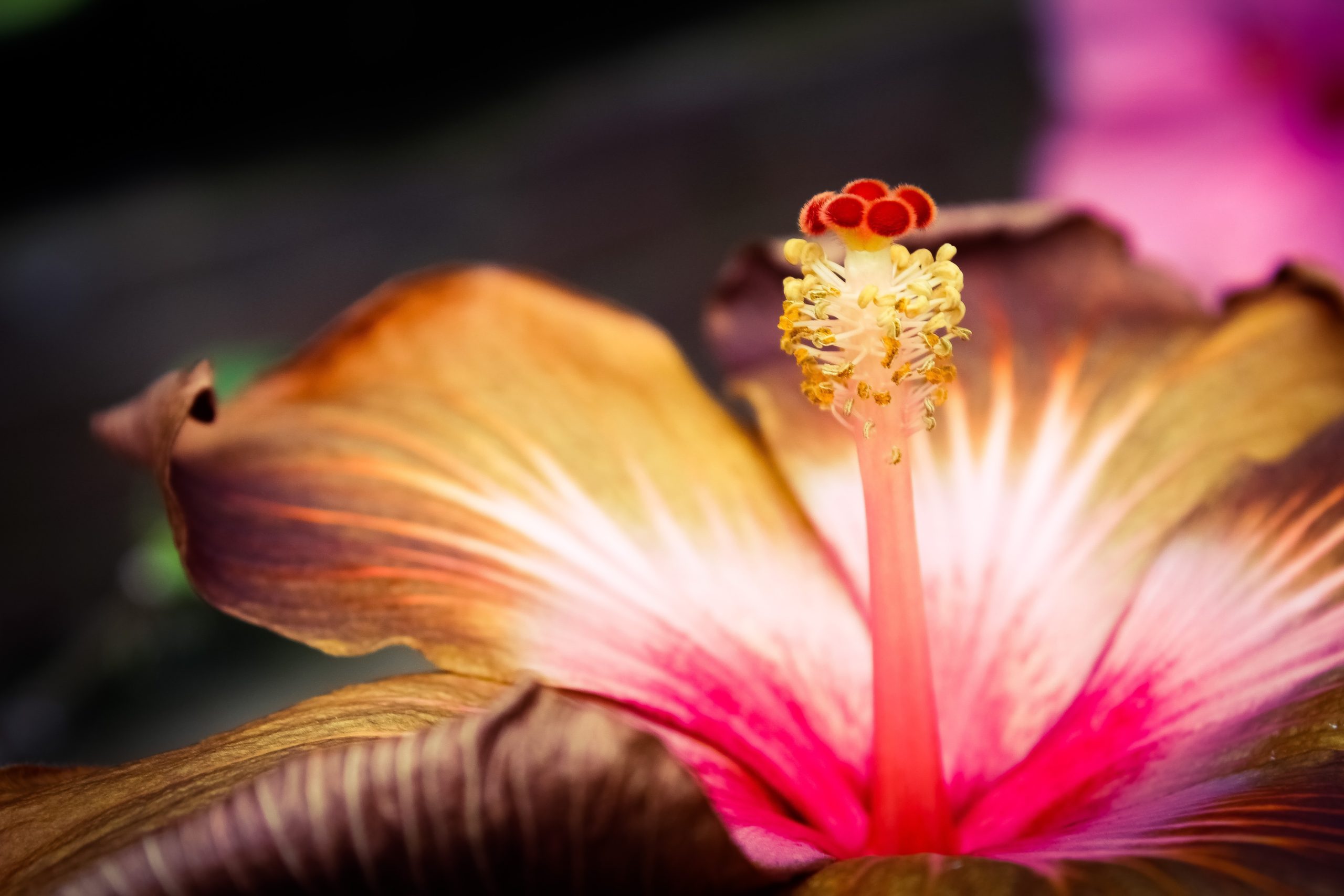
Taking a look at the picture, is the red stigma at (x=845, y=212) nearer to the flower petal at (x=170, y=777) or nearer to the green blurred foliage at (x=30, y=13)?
the flower petal at (x=170, y=777)

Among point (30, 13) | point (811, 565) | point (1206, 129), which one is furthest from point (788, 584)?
point (30, 13)

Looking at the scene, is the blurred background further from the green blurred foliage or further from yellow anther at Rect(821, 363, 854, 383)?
yellow anther at Rect(821, 363, 854, 383)

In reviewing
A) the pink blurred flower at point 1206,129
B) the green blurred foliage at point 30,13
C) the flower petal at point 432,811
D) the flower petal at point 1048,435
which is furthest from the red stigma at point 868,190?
the green blurred foliage at point 30,13

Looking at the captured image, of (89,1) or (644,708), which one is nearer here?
(644,708)

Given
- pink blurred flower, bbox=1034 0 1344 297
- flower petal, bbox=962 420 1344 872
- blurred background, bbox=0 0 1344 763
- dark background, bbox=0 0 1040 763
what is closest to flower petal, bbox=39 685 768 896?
flower petal, bbox=962 420 1344 872

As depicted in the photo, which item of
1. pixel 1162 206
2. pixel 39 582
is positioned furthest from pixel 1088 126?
pixel 39 582

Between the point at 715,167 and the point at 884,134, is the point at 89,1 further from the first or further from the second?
the point at 884,134

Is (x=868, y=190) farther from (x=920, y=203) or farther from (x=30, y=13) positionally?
(x=30, y=13)
